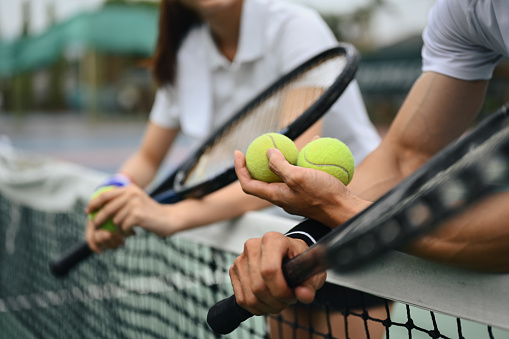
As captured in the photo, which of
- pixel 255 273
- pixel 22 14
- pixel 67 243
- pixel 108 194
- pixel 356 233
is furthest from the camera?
pixel 22 14

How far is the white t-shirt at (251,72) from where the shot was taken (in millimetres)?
1189

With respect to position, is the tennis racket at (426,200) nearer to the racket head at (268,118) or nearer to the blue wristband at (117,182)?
the racket head at (268,118)

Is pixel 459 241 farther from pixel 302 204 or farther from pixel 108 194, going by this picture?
pixel 108 194

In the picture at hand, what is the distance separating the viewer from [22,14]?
35.4 feet

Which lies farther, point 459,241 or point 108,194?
point 108,194

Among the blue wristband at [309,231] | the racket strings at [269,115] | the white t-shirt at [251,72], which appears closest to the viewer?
the blue wristband at [309,231]

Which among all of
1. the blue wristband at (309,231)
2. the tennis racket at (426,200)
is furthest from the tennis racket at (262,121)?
the tennis racket at (426,200)

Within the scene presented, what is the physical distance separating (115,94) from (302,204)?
14.7 metres

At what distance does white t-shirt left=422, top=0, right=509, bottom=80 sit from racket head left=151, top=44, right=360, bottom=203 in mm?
133

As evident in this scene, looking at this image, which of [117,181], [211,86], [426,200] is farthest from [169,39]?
[426,200]

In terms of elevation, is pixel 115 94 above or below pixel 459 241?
below

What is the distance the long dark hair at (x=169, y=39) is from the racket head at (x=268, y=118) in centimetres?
30

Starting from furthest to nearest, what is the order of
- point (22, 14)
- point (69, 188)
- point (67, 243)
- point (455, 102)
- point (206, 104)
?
point (22, 14) < point (67, 243) < point (69, 188) < point (206, 104) < point (455, 102)

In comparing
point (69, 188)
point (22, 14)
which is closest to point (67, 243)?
point (69, 188)
